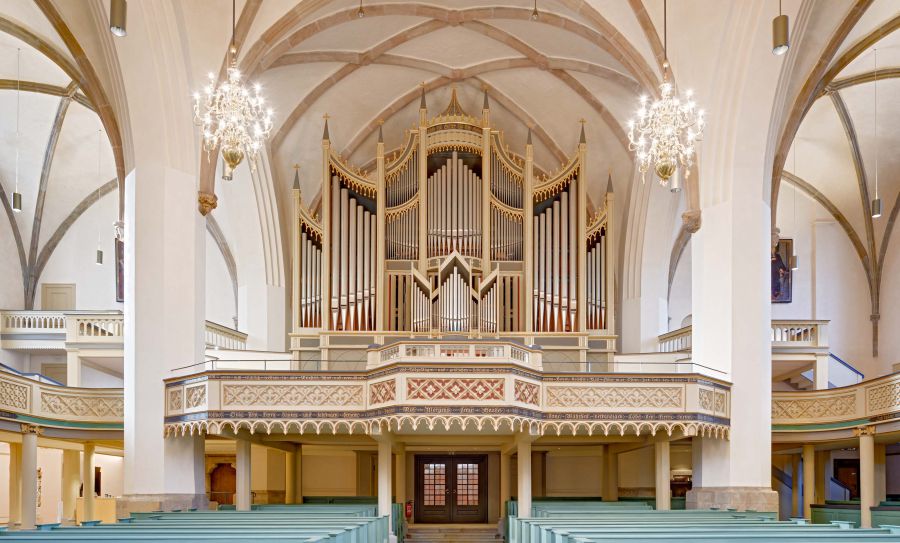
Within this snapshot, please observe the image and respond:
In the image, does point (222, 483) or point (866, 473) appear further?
point (222, 483)

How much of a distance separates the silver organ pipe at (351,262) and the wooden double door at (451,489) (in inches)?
196


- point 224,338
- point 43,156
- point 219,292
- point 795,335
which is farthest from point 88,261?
point 795,335

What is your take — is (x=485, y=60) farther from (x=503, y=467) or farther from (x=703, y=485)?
(x=703, y=485)

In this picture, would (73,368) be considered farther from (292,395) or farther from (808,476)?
(808,476)

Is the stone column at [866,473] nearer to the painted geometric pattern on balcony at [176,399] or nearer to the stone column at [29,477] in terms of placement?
the painted geometric pattern on balcony at [176,399]

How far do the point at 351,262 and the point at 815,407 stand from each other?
10382 millimetres

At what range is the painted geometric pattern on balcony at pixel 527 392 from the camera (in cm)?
1577

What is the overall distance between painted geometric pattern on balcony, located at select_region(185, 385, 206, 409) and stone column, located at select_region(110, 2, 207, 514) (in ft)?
2.21

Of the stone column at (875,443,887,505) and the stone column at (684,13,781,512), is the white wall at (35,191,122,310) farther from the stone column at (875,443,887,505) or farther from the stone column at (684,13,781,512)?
the stone column at (875,443,887,505)

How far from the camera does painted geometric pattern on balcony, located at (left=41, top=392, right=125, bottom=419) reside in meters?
18.5

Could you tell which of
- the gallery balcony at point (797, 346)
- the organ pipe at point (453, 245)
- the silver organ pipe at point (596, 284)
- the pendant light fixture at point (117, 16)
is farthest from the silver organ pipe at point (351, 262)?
the pendant light fixture at point (117, 16)

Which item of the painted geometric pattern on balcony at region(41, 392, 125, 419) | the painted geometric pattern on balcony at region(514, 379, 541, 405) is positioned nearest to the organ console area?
the painted geometric pattern on balcony at region(41, 392, 125, 419)

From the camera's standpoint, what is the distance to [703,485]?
1756 cm

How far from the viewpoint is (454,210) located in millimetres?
22641
